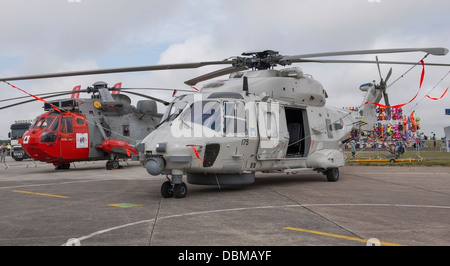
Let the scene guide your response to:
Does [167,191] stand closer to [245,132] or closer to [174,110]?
[174,110]

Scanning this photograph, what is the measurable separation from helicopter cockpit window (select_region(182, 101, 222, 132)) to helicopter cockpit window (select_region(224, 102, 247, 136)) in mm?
254

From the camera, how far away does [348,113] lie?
15.9m

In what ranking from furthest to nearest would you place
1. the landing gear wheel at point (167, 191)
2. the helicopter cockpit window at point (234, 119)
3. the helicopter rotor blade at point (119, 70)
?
the helicopter cockpit window at point (234, 119)
the helicopter rotor blade at point (119, 70)
the landing gear wheel at point (167, 191)

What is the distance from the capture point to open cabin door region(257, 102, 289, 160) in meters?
11.3

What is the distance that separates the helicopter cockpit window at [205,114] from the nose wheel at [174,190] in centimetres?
158

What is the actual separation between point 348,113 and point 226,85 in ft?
20.5

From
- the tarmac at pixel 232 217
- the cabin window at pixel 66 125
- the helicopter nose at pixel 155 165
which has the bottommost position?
the tarmac at pixel 232 217

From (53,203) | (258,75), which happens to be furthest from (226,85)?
(53,203)

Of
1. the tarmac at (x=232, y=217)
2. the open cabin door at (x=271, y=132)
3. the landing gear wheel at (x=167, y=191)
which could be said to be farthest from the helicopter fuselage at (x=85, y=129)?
the landing gear wheel at (x=167, y=191)

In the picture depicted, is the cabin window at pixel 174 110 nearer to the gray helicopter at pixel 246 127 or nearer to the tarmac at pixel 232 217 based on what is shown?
the gray helicopter at pixel 246 127

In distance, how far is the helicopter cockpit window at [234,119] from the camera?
10359 millimetres

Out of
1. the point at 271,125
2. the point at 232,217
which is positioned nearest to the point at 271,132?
the point at 271,125

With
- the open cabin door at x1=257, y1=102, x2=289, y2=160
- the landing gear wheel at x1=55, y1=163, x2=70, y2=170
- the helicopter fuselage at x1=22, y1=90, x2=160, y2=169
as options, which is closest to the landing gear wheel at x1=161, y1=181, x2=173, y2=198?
the open cabin door at x1=257, y1=102, x2=289, y2=160
